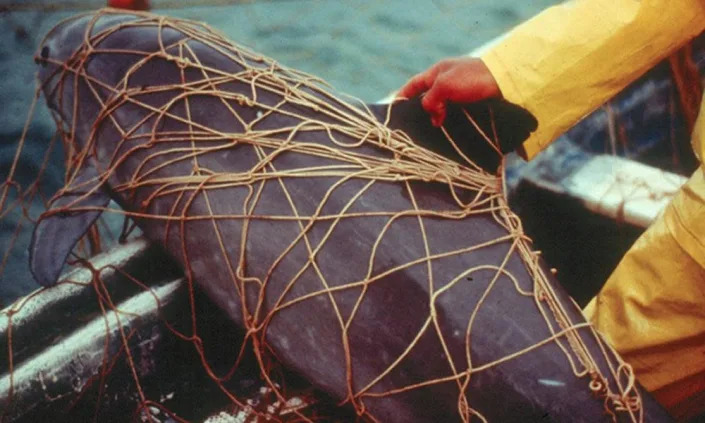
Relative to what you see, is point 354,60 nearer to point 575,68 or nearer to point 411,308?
point 575,68

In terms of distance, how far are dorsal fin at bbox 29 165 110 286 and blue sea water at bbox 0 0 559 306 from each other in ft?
13.4

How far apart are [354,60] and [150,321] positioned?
19.4 feet

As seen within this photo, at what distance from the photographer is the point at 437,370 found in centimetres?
239

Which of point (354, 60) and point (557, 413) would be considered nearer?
point (557, 413)

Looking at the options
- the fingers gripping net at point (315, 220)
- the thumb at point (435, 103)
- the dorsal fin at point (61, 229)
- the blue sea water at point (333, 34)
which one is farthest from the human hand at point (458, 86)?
the blue sea water at point (333, 34)

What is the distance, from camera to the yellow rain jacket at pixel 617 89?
2.67 metres

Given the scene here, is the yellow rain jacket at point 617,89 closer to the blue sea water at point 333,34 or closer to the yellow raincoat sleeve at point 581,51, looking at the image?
the yellow raincoat sleeve at point 581,51

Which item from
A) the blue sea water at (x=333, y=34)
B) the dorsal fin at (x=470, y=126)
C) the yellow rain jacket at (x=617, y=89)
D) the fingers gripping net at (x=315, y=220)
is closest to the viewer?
the fingers gripping net at (x=315, y=220)

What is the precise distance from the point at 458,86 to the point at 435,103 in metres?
0.12

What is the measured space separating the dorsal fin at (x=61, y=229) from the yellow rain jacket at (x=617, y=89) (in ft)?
5.87

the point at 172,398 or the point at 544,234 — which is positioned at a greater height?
the point at 172,398

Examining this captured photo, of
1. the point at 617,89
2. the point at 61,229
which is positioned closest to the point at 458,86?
the point at 617,89

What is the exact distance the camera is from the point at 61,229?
9.55ft

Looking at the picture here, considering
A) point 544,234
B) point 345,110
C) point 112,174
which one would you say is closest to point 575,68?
point 345,110
